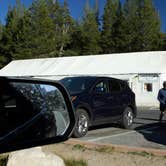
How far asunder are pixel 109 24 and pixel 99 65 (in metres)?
27.3

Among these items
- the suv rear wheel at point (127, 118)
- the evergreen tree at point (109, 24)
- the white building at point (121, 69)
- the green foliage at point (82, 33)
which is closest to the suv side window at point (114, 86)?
the suv rear wheel at point (127, 118)

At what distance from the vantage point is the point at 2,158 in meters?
7.37

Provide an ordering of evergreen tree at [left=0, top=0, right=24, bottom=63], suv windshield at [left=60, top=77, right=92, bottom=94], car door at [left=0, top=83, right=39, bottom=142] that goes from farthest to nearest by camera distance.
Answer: evergreen tree at [left=0, top=0, right=24, bottom=63]
suv windshield at [left=60, top=77, right=92, bottom=94]
car door at [left=0, top=83, right=39, bottom=142]

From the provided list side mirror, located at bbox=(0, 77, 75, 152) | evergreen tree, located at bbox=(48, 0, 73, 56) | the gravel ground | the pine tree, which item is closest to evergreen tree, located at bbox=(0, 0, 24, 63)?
the pine tree

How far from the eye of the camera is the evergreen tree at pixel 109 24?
197 ft

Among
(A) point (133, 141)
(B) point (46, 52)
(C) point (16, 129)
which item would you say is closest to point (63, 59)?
(B) point (46, 52)

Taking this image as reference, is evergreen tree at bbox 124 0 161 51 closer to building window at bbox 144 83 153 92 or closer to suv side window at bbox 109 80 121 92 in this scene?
building window at bbox 144 83 153 92

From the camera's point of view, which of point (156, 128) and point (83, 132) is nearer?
point (83, 132)

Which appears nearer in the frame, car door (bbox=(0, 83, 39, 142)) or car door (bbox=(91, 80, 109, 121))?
car door (bbox=(0, 83, 39, 142))

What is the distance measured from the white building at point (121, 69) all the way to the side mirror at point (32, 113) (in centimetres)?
2875

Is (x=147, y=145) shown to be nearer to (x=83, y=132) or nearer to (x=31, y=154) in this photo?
(x=83, y=132)

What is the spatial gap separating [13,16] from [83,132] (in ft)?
179

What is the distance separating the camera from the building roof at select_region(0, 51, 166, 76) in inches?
1319

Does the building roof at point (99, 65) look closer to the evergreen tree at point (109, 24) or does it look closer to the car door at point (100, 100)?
the car door at point (100, 100)
